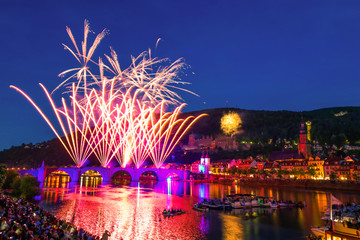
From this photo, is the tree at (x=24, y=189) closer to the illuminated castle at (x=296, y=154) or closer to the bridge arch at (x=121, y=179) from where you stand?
the bridge arch at (x=121, y=179)

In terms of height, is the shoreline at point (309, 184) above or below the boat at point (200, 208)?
above

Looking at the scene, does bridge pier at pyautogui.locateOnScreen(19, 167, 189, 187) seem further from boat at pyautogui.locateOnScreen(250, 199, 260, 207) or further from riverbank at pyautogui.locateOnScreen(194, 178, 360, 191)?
boat at pyautogui.locateOnScreen(250, 199, 260, 207)

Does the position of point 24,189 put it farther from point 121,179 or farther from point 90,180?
point 121,179

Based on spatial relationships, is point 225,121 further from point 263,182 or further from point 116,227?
point 116,227

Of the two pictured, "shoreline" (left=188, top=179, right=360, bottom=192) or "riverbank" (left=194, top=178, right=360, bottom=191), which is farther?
"riverbank" (left=194, top=178, right=360, bottom=191)

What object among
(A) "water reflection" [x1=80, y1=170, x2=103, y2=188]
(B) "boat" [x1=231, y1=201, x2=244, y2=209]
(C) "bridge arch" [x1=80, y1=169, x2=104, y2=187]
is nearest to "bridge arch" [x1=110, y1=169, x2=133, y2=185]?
(C) "bridge arch" [x1=80, y1=169, x2=104, y2=187]

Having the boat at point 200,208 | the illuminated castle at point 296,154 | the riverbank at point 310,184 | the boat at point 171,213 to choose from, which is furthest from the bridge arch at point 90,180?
the illuminated castle at point 296,154

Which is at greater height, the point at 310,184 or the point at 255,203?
the point at 310,184

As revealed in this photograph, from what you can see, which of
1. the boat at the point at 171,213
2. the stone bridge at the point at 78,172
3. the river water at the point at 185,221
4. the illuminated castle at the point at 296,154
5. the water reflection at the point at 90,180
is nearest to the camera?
the river water at the point at 185,221

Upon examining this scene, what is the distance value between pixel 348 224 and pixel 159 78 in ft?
123

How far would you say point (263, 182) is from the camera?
3839 inches

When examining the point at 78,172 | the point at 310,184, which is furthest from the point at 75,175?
the point at 310,184

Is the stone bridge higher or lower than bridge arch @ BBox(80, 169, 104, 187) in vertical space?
higher

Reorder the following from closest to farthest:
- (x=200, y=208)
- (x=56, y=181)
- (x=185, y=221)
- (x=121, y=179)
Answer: (x=185, y=221)
(x=200, y=208)
(x=56, y=181)
(x=121, y=179)
